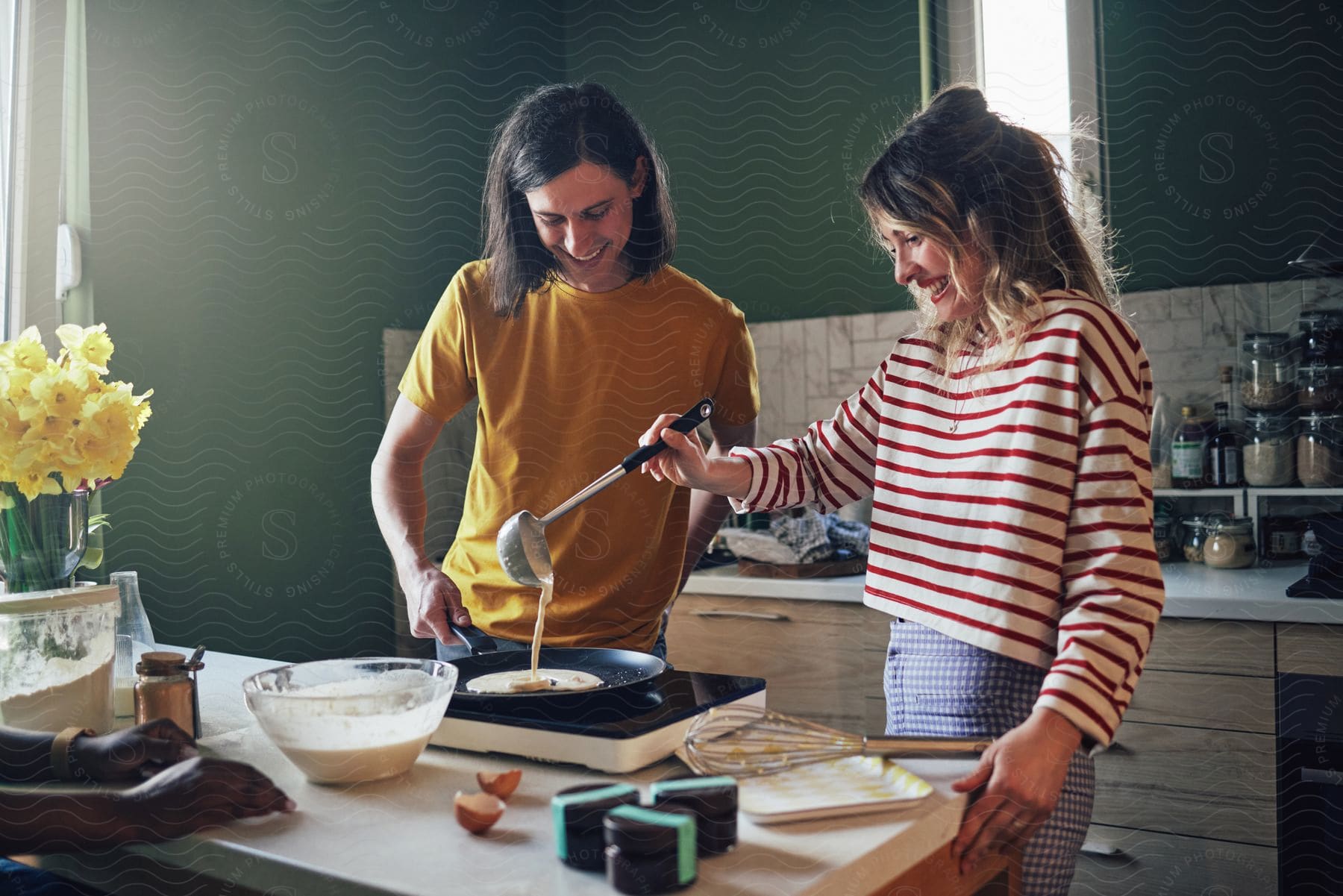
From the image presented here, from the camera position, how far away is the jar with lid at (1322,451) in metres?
1.72

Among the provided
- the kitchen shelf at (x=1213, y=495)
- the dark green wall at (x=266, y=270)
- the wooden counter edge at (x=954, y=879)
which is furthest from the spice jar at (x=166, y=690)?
the kitchen shelf at (x=1213, y=495)

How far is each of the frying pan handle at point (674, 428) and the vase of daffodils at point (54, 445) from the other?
1.35ft

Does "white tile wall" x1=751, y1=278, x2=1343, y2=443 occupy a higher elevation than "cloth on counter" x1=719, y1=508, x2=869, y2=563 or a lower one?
higher

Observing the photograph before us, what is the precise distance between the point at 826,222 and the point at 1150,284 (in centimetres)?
69

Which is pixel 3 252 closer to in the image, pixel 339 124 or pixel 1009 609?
pixel 339 124

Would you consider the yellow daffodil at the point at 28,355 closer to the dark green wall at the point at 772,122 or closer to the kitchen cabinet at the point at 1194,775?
the kitchen cabinet at the point at 1194,775

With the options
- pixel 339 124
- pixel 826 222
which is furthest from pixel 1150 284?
pixel 339 124

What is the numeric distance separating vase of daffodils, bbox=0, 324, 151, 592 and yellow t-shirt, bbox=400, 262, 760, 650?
16.2 inches

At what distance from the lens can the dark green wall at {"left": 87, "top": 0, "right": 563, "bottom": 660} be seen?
1648mm

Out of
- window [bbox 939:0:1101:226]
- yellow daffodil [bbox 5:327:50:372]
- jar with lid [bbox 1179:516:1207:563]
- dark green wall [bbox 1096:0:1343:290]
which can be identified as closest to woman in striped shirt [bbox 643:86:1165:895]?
yellow daffodil [bbox 5:327:50:372]

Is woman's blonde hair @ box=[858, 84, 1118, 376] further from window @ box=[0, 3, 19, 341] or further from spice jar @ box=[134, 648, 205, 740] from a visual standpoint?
window @ box=[0, 3, 19, 341]

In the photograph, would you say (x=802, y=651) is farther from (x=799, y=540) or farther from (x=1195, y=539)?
(x=1195, y=539)

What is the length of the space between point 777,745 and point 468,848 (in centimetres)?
22

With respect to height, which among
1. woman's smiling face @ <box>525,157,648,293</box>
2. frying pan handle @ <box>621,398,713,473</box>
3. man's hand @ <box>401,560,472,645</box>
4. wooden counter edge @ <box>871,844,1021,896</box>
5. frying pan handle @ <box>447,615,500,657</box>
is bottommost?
wooden counter edge @ <box>871,844,1021,896</box>
